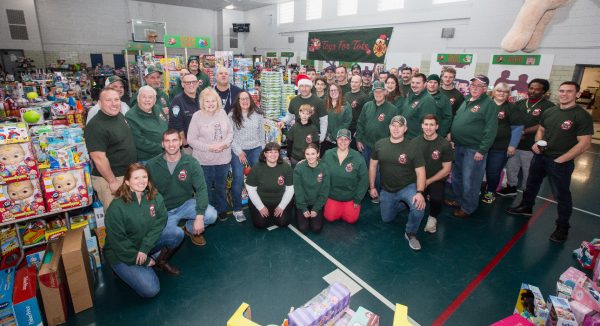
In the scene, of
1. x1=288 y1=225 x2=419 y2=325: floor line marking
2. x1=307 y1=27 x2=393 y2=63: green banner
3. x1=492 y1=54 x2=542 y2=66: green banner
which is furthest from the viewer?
x1=307 y1=27 x2=393 y2=63: green banner

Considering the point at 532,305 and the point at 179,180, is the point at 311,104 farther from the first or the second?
the point at 532,305

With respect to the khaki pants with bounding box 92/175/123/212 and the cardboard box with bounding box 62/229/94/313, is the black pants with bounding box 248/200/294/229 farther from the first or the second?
the cardboard box with bounding box 62/229/94/313

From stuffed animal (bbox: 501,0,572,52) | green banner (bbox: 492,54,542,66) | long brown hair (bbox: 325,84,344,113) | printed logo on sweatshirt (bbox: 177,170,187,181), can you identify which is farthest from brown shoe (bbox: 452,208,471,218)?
green banner (bbox: 492,54,542,66)

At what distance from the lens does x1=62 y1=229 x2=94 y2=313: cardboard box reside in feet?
8.47

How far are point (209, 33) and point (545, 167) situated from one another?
20901mm

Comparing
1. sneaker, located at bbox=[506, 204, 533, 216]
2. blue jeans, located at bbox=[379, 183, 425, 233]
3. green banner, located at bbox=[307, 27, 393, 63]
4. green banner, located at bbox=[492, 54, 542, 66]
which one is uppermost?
green banner, located at bbox=[307, 27, 393, 63]

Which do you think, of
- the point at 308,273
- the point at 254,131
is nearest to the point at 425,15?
the point at 254,131

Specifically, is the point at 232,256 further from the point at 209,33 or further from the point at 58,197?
the point at 209,33

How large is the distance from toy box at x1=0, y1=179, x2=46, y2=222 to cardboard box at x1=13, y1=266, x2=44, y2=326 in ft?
1.93

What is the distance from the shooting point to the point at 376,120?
4820 mm

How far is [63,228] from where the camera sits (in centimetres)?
309

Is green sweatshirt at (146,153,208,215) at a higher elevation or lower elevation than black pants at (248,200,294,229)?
higher

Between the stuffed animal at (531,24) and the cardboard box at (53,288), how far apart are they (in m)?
3.91

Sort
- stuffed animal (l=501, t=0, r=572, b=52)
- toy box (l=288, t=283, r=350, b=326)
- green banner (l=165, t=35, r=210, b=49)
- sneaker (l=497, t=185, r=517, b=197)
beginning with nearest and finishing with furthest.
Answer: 1. toy box (l=288, t=283, r=350, b=326)
2. stuffed animal (l=501, t=0, r=572, b=52)
3. sneaker (l=497, t=185, r=517, b=197)
4. green banner (l=165, t=35, r=210, b=49)
